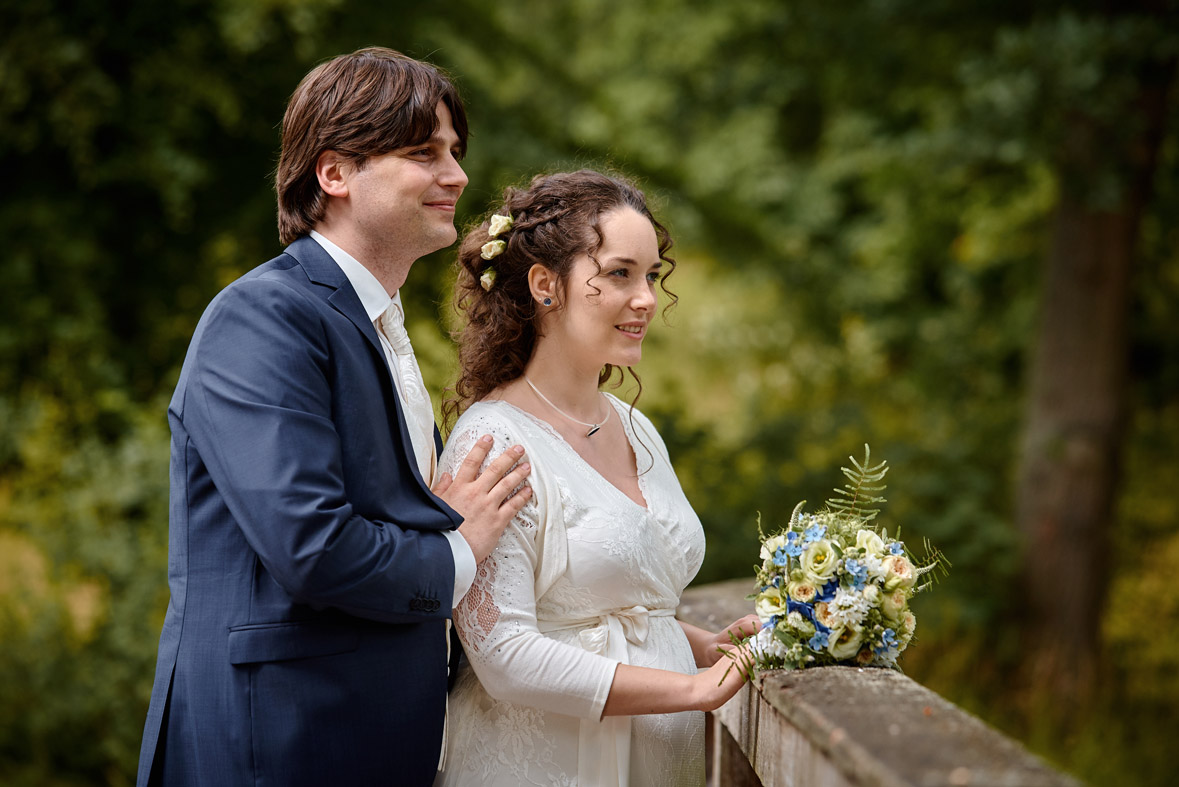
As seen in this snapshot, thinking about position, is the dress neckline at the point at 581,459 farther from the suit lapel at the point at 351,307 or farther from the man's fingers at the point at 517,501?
the suit lapel at the point at 351,307

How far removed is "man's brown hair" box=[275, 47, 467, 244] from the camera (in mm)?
2318

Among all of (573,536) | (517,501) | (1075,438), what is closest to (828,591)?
(573,536)

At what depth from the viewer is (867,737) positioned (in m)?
1.70

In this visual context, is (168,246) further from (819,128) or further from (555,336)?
(819,128)

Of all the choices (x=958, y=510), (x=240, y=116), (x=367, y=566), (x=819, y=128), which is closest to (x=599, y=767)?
(x=367, y=566)

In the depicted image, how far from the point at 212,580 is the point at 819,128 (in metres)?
12.4

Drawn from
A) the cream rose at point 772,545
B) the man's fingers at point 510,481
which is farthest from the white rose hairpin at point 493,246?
the cream rose at point 772,545

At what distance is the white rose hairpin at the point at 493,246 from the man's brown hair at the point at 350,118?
41 cm

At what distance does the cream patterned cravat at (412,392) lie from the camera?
2.40m

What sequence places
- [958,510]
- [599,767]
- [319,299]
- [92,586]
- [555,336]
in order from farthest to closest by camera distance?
[958,510]
[92,586]
[555,336]
[599,767]
[319,299]

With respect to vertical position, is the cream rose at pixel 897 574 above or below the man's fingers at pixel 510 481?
below

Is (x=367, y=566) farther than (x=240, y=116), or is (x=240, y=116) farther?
(x=240, y=116)

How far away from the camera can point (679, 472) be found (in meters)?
6.41

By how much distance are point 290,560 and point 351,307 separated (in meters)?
0.60
